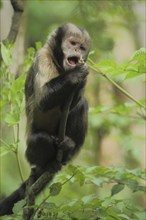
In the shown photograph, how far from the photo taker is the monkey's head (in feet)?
13.0

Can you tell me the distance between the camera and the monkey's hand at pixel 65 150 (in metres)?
3.85

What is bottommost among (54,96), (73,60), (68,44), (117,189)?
(117,189)

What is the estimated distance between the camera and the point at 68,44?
4137mm

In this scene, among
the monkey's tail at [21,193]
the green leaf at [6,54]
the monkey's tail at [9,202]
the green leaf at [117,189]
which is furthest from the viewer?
the monkey's tail at [9,202]

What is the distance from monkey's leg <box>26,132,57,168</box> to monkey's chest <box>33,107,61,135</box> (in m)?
0.21

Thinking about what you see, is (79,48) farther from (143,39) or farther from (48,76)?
(143,39)

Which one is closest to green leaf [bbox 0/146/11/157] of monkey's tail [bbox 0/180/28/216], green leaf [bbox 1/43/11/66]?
monkey's tail [bbox 0/180/28/216]

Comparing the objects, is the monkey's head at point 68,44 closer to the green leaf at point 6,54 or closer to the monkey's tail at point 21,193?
the green leaf at point 6,54

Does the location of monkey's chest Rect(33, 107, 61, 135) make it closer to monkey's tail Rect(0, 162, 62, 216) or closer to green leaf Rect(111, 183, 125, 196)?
monkey's tail Rect(0, 162, 62, 216)

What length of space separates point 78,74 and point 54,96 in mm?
244

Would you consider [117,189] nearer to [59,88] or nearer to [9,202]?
[59,88]

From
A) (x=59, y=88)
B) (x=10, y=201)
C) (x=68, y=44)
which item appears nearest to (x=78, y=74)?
(x=59, y=88)

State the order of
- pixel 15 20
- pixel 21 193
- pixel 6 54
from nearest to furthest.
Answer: pixel 6 54
pixel 21 193
pixel 15 20

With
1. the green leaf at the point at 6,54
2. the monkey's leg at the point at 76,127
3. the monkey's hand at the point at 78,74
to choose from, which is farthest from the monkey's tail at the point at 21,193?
the green leaf at the point at 6,54
